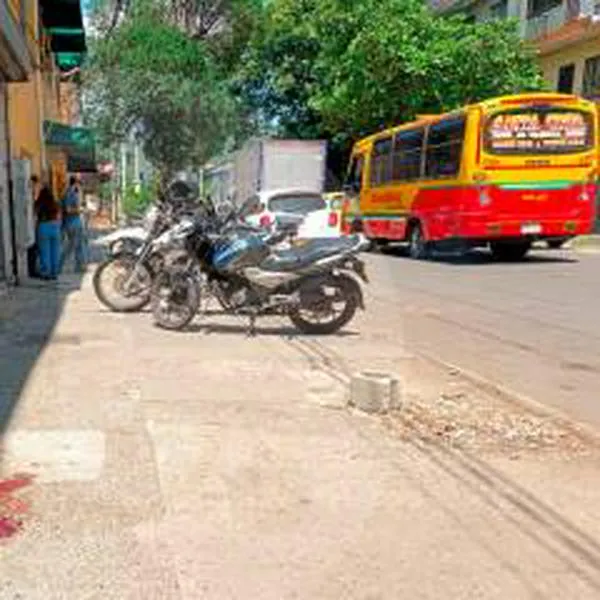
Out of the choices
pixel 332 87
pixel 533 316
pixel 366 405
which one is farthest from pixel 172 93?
pixel 366 405

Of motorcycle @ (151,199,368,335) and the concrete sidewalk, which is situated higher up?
motorcycle @ (151,199,368,335)

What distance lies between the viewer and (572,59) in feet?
123

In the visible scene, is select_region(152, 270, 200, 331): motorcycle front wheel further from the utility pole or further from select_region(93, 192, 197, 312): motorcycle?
the utility pole

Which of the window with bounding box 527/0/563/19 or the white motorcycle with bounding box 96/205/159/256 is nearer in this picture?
the white motorcycle with bounding box 96/205/159/256

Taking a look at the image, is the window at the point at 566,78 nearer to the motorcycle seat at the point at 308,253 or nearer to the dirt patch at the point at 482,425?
the motorcycle seat at the point at 308,253

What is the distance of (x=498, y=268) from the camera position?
20.3m

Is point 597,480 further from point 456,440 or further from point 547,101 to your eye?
point 547,101

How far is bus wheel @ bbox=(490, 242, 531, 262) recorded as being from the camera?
22.4 m

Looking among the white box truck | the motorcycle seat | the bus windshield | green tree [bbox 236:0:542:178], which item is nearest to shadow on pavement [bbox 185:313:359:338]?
the motorcycle seat

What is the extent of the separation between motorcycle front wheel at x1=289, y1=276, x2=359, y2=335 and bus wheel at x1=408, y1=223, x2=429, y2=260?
40.1 ft

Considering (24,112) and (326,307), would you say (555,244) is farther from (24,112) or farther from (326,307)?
(326,307)

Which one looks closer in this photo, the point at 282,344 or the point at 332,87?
the point at 282,344

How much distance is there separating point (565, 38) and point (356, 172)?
519 inches

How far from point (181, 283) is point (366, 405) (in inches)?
158
